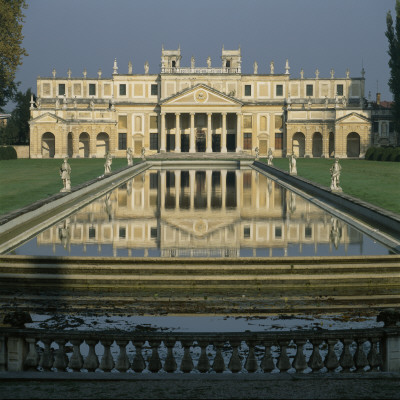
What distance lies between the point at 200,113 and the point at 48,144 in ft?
70.2

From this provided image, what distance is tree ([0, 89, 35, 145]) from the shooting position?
304 feet

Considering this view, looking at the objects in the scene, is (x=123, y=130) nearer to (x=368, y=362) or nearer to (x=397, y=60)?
(x=397, y=60)

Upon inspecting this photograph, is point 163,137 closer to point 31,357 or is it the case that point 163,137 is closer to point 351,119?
point 351,119

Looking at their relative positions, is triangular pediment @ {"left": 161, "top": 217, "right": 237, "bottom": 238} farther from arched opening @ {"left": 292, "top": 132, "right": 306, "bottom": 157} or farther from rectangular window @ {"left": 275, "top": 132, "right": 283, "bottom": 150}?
rectangular window @ {"left": 275, "top": 132, "right": 283, "bottom": 150}

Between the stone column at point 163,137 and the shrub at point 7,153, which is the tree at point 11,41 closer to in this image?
the shrub at point 7,153

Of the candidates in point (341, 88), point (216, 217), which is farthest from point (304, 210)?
point (341, 88)

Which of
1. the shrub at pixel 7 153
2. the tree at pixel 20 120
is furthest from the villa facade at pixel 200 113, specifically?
the shrub at pixel 7 153

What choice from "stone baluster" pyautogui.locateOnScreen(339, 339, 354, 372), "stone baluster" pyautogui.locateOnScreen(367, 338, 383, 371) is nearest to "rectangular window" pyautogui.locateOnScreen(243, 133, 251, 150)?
"stone baluster" pyautogui.locateOnScreen(367, 338, 383, 371)

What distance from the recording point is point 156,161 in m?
71.8

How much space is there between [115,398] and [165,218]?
1665 centimetres

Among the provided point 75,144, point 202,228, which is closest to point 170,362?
point 202,228

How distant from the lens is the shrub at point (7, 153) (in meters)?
76.8

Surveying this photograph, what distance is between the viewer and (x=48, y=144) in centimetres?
8950

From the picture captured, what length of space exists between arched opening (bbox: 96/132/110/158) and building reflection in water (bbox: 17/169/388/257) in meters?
61.3
